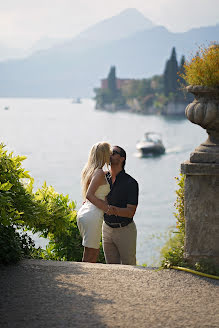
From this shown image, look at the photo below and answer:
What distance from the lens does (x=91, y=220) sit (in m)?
5.29

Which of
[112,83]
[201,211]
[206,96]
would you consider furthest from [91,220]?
[112,83]

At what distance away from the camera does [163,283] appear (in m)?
4.52

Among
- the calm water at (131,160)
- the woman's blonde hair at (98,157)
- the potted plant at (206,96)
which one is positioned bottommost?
the calm water at (131,160)

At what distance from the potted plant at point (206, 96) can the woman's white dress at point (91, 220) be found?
1.02 metres

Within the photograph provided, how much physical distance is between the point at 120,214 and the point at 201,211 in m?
0.83

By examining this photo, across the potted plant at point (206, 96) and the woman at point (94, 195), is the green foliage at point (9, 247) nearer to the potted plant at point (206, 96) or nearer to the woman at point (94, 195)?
the woman at point (94, 195)

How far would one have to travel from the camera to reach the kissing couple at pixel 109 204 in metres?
5.11

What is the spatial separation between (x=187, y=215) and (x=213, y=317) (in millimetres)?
1235

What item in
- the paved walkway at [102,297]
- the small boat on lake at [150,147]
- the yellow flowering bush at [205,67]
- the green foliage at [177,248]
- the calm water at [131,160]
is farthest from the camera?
the small boat on lake at [150,147]

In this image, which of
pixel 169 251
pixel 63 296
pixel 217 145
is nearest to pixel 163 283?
pixel 169 251

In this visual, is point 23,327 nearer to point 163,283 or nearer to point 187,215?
point 163,283

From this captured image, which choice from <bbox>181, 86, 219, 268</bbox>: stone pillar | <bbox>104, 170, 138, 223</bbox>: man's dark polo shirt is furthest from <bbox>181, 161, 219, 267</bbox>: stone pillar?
<bbox>104, 170, 138, 223</bbox>: man's dark polo shirt

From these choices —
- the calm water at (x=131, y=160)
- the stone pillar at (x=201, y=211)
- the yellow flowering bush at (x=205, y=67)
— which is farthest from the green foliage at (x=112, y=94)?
the stone pillar at (x=201, y=211)

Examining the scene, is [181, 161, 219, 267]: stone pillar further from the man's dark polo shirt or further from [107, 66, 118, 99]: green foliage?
[107, 66, 118, 99]: green foliage
